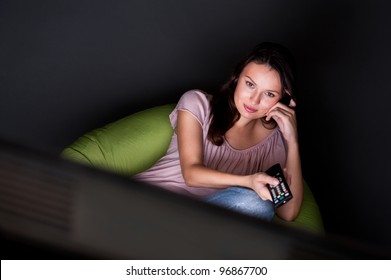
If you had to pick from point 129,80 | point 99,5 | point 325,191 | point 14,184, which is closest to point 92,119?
point 129,80

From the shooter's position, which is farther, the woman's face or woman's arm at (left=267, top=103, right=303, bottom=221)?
woman's arm at (left=267, top=103, right=303, bottom=221)

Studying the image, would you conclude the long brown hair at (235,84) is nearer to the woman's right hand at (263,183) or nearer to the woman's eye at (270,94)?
the woman's eye at (270,94)

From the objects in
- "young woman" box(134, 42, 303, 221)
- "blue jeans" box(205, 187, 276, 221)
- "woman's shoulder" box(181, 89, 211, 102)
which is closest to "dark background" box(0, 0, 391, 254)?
"young woman" box(134, 42, 303, 221)

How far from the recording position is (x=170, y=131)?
223cm

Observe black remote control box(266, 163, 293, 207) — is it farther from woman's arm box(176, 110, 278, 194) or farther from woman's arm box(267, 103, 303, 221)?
woman's arm box(267, 103, 303, 221)

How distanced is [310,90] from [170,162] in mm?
775

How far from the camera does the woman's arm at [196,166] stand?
184 centimetres

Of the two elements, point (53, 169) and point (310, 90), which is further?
point (310, 90)

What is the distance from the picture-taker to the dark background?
2.35 meters

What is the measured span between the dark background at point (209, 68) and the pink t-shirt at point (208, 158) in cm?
45

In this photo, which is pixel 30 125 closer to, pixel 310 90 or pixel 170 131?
pixel 170 131

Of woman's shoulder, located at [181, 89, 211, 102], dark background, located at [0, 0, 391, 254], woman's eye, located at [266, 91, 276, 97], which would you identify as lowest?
woman's eye, located at [266, 91, 276, 97]

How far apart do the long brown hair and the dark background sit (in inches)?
19.1

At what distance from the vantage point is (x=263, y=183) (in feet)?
5.87
